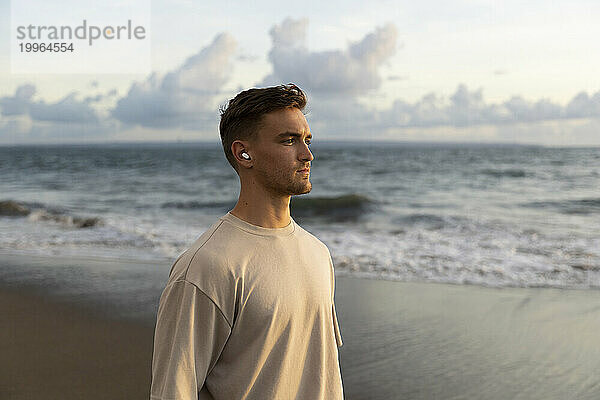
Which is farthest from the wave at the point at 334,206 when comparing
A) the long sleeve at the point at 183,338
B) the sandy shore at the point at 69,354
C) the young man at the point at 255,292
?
the long sleeve at the point at 183,338

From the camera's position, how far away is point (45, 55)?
2289cm

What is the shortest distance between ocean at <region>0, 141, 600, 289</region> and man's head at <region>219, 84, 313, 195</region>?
5353mm

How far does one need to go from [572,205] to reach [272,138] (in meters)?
16.0

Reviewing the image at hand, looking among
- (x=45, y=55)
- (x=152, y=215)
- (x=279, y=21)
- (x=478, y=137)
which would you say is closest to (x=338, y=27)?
(x=279, y=21)

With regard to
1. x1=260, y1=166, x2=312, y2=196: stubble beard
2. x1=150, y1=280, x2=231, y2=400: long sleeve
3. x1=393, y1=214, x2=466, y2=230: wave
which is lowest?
x1=393, y1=214, x2=466, y2=230: wave

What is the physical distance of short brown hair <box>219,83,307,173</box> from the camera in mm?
1745

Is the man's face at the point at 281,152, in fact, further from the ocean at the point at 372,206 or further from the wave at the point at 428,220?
the wave at the point at 428,220

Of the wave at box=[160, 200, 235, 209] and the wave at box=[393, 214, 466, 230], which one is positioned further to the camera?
the wave at box=[160, 200, 235, 209]

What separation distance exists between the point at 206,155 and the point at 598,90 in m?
17.8

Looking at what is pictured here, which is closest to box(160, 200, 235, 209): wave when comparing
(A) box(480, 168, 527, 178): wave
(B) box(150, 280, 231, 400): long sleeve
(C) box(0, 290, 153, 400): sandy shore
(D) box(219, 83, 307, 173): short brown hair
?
(A) box(480, 168, 527, 178): wave

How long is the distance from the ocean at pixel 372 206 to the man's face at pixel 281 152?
535 centimetres

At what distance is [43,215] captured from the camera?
47.6ft

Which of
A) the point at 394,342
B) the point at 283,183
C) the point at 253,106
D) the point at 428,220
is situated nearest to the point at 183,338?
the point at 283,183

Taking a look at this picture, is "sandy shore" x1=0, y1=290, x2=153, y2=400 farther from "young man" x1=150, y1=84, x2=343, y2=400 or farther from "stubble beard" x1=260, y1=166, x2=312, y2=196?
"stubble beard" x1=260, y1=166, x2=312, y2=196
